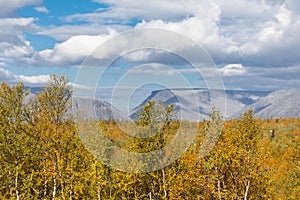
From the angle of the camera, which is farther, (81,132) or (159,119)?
(81,132)

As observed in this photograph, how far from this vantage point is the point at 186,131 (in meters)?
53.0

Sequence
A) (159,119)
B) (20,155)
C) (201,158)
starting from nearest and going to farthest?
(201,158) → (159,119) → (20,155)

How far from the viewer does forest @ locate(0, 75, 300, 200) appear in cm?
4766

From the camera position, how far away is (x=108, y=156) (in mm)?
54031

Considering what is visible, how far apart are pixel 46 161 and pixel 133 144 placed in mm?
12432

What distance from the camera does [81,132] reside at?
185ft

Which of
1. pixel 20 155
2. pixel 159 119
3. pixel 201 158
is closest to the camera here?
pixel 201 158

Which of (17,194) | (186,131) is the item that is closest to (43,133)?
(17,194)

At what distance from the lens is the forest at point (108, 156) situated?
156 feet

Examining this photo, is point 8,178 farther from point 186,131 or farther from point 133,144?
point 186,131

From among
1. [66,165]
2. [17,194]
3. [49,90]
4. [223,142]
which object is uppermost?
[49,90]

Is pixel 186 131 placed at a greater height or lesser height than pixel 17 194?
greater

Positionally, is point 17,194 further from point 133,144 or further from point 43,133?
point 133,144

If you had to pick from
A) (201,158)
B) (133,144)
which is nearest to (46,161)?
(133,144)
